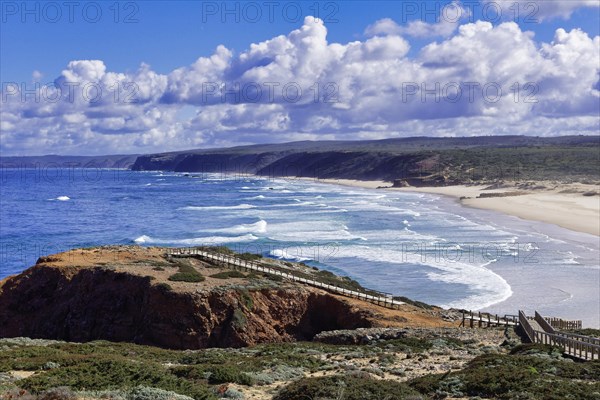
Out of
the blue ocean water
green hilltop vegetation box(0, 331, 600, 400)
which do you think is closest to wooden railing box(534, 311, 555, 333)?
green hilltop vegetation box(0, 331, 600, 400)

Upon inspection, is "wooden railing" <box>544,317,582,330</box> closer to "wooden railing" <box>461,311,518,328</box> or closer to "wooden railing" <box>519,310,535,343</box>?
"wooden railing" <box>519,310,535,343</box>

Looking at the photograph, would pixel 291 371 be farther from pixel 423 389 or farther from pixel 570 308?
pixel 570 308

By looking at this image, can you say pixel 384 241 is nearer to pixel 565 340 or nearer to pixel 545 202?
pixel 565 340

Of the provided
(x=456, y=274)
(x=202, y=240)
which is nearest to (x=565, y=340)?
(x=456, y=274)

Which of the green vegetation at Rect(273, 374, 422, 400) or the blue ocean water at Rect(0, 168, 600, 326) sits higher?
the green vegetation at Rect(273, 374, 422, 400)

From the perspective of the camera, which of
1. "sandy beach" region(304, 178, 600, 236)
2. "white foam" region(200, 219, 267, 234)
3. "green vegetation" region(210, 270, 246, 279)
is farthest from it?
"sandy beach" region(304, 178, 600, 236)

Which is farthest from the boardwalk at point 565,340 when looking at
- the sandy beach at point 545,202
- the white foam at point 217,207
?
the white foam at point 217,207

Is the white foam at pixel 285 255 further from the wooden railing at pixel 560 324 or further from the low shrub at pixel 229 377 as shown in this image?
the low shrub at pixel 229 377
